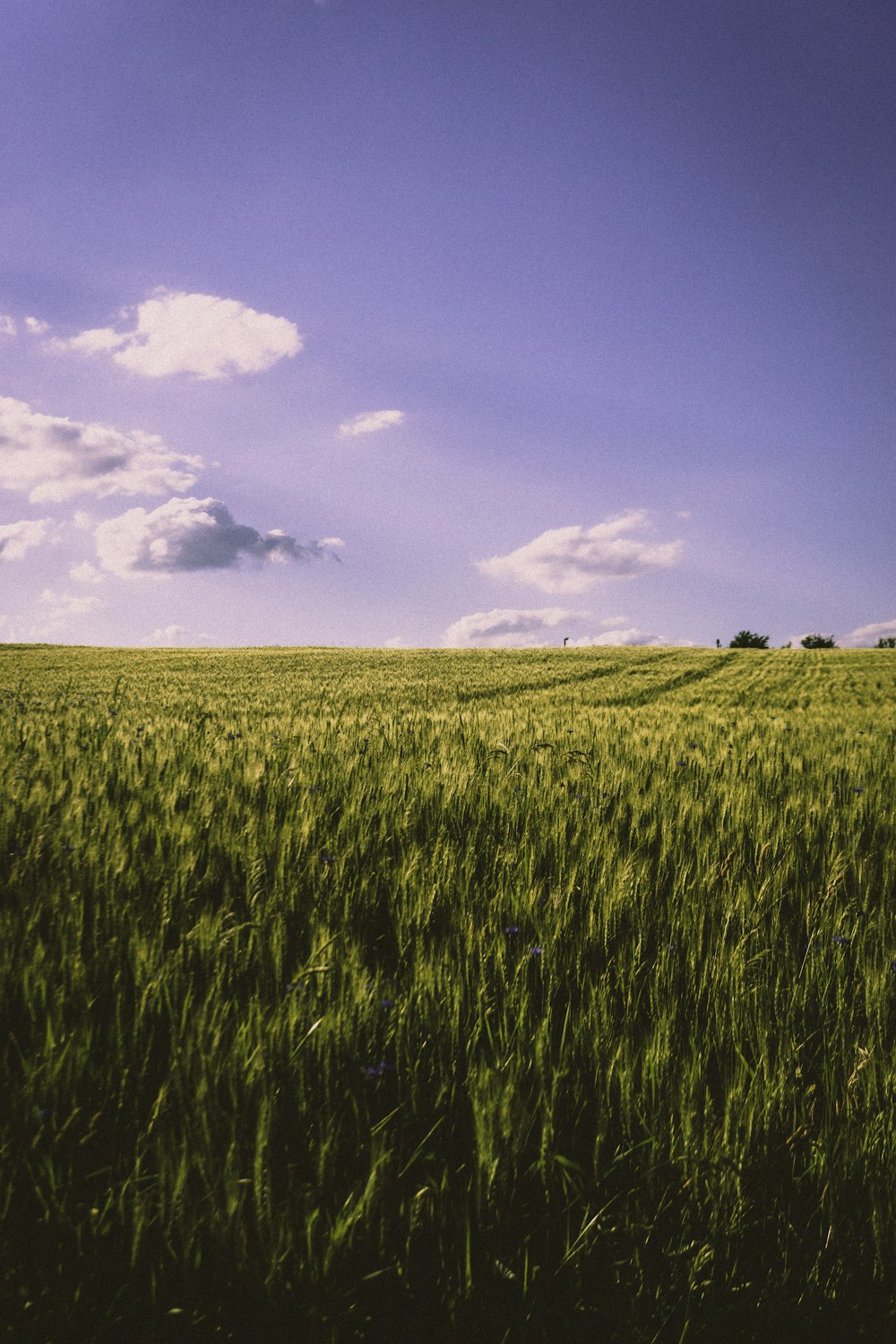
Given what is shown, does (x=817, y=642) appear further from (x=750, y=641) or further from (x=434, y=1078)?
(x=434, y=1078)

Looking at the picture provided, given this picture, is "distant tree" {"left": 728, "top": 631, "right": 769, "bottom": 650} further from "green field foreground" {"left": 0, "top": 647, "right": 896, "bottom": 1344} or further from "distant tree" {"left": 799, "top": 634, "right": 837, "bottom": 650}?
"green field foreground" {"left": 0, "top": 647, "right": 896, "bottom": 1344}

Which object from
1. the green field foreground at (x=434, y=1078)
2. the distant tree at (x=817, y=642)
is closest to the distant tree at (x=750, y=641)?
the distant tree at (x=817, y=642)

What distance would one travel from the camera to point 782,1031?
1.46m

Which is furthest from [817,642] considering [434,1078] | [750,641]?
[434,1078]

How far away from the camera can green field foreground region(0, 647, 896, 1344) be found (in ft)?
2.98

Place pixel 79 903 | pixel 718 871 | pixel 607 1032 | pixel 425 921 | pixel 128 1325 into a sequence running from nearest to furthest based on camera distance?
pixel 128 1325
pixel 607 1032
pixel 79 903
pixel 425 921
pixel 718 871

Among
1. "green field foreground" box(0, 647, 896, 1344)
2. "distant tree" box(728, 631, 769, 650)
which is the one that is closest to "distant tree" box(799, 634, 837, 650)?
"distant tree" box(728, 631, 769, 650)

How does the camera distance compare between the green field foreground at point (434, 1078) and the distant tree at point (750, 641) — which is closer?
the green field foreground at point (434, 1078)

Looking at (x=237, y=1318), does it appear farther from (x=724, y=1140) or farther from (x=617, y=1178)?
(x=724, y=1140)

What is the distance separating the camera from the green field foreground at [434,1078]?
2.98ft

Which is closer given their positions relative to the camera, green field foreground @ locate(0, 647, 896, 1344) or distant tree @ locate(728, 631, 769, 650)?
green field foreground @ locate(0, 647, 896, 1344)

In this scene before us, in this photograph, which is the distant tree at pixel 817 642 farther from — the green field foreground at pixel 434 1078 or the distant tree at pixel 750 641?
the green field foreground at pixel 434 1078

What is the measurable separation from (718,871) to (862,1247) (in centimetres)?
145

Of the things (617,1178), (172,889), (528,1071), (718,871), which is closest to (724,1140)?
(617,1178)
